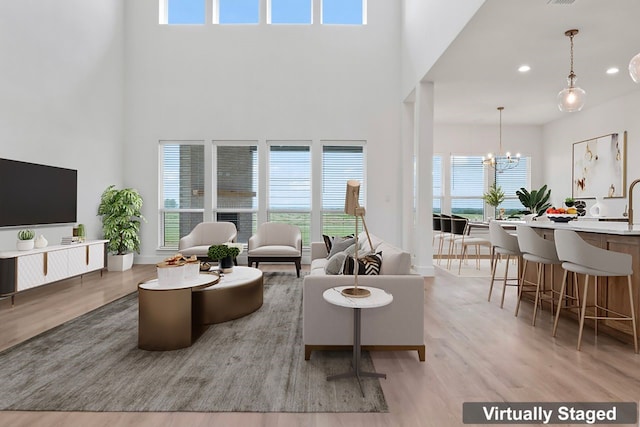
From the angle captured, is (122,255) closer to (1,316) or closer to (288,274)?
(1,316)

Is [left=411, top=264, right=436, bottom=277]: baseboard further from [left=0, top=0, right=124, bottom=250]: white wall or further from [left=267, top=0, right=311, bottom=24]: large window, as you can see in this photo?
[left=0, top=0, right=124, bottom=250]: white wall

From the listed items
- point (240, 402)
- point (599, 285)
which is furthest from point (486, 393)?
point (599, 285)

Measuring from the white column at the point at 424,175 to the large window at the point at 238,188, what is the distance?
10.4 ft

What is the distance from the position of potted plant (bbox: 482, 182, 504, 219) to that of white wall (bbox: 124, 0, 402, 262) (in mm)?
2514

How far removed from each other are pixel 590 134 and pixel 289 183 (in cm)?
614

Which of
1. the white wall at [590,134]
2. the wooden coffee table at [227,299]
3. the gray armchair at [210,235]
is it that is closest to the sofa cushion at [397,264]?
the wooden coffee table at [227,299]


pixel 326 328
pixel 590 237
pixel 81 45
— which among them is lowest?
pixel 326 328

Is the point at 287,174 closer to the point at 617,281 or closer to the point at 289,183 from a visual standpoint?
the point at 289,183

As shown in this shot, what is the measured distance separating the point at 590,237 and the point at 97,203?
698 centimetres

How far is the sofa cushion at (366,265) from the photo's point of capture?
2.74 meters

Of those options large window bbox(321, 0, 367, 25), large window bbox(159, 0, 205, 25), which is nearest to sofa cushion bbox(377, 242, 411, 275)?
large window bbox(321, 0, 367, 25)

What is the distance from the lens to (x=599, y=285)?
3193 millimetres

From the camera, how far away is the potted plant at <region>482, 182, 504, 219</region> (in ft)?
25.3

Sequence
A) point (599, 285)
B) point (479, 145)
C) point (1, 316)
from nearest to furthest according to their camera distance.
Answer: point (599, 285), point (1, 316), point (479, 145)
